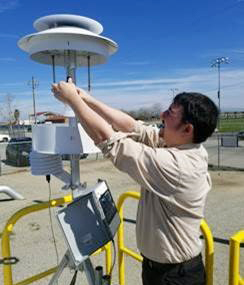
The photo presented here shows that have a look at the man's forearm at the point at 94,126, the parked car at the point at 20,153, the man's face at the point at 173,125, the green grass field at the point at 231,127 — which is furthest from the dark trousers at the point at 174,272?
the green grass field at the point at 231,127

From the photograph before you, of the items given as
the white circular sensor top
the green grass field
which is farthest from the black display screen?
the green grass field

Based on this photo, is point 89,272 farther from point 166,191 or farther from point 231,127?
point 231,127

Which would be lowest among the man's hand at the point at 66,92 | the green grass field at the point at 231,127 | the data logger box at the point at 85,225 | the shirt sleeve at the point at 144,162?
the green grass field at the point at 231,127

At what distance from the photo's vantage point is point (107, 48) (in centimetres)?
222

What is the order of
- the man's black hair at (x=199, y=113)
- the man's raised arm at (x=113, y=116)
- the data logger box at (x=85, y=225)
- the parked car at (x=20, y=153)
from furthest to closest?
1. the parked car at (x=20, y=153)
2. the man's raised arm at (x=113, y=116)
3. the data logger box at (x=85, y=225)
4. the man's black hair at (x=199, y=113)

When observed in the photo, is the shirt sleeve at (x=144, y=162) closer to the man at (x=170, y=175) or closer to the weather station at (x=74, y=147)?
the man at (x=170, y=175)

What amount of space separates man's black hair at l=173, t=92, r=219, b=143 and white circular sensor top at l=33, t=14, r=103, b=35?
2.98 feet

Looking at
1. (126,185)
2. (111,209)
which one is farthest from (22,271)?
(126,185)

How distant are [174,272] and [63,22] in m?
1.61

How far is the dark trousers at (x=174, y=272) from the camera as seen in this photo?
5.40 feet

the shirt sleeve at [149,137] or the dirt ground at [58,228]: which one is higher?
the shirt sleeve at [149,137]

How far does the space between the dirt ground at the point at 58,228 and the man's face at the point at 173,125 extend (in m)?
2.49

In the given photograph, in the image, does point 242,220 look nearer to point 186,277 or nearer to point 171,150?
point 186,277

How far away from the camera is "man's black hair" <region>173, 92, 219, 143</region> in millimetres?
1484
